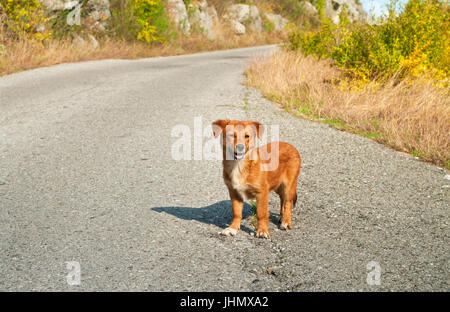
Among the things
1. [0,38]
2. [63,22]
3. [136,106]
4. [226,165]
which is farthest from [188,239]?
[63,22]

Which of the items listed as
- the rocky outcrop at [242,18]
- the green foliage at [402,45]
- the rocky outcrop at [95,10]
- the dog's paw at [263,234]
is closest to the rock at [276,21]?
the rocky outcrop at [242,18]

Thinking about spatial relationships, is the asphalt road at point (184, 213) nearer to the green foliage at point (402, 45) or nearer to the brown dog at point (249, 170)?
the brown dog at point (249, 170)

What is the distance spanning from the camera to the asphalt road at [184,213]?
2736mm

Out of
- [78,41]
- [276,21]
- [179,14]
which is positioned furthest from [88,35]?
[276,21]

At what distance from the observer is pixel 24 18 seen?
38.6 ft

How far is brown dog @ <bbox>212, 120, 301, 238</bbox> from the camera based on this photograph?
323 centimetres

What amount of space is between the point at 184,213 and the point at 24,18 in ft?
34.6

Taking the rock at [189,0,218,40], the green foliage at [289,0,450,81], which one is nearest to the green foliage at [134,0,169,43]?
the rock at [189,0,218,40]

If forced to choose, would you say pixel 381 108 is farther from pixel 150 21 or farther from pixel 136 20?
pixel 150 21

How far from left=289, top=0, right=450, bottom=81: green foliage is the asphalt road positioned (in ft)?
7.86

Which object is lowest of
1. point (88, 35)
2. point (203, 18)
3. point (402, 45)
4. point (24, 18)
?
point (402, 45)

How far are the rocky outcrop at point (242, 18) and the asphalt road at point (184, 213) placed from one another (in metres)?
19.3

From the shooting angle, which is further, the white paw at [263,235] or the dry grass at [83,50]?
the dry grass at [83,50]

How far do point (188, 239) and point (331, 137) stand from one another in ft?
11.7
